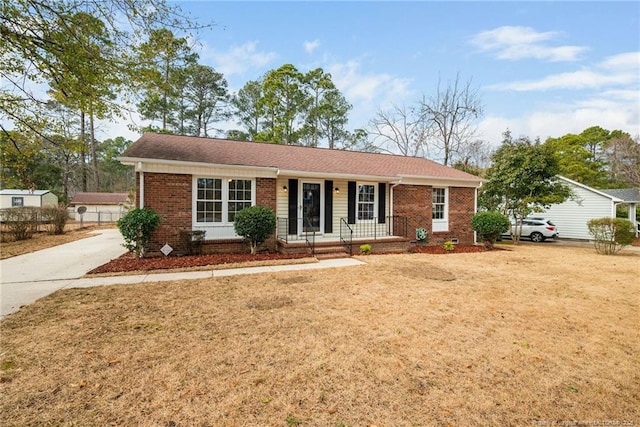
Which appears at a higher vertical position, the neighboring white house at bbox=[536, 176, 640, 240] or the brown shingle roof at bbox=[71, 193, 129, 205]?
the brown shingle roof at bbox=[71, 193, 129, 205]

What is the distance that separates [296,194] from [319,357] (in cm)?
783

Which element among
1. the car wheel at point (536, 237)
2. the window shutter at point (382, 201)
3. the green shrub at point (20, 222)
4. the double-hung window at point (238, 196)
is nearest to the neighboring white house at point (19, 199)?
the green shrub at point (20, 222)

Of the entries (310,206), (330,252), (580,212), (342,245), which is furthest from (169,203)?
(580,212)

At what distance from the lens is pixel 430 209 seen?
1245 centimetres

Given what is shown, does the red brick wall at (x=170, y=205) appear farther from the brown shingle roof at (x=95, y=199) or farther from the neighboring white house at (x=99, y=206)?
the brown shingle roof at (x=95, y=199)

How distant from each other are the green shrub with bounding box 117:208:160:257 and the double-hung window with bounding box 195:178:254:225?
1.34 meters

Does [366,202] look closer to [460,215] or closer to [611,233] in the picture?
[460,215]

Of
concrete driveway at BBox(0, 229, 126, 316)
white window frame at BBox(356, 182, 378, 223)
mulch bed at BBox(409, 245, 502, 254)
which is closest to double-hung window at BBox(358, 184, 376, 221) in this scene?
white window frame at BBox(356, 182, 378, 223)

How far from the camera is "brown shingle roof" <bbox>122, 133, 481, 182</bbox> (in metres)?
9.36

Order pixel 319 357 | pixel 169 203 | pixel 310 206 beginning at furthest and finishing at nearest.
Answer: pixel 310 206
pixel 169 203
pixel 319 357

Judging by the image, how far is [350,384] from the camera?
2.65m

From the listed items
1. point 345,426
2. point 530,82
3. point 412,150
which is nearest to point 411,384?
point 345,426

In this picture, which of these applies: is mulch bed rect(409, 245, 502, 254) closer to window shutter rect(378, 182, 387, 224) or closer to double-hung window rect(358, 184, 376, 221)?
window shutter rect(378, 182, 387, 224)

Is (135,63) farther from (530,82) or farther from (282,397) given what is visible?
(530,82)
